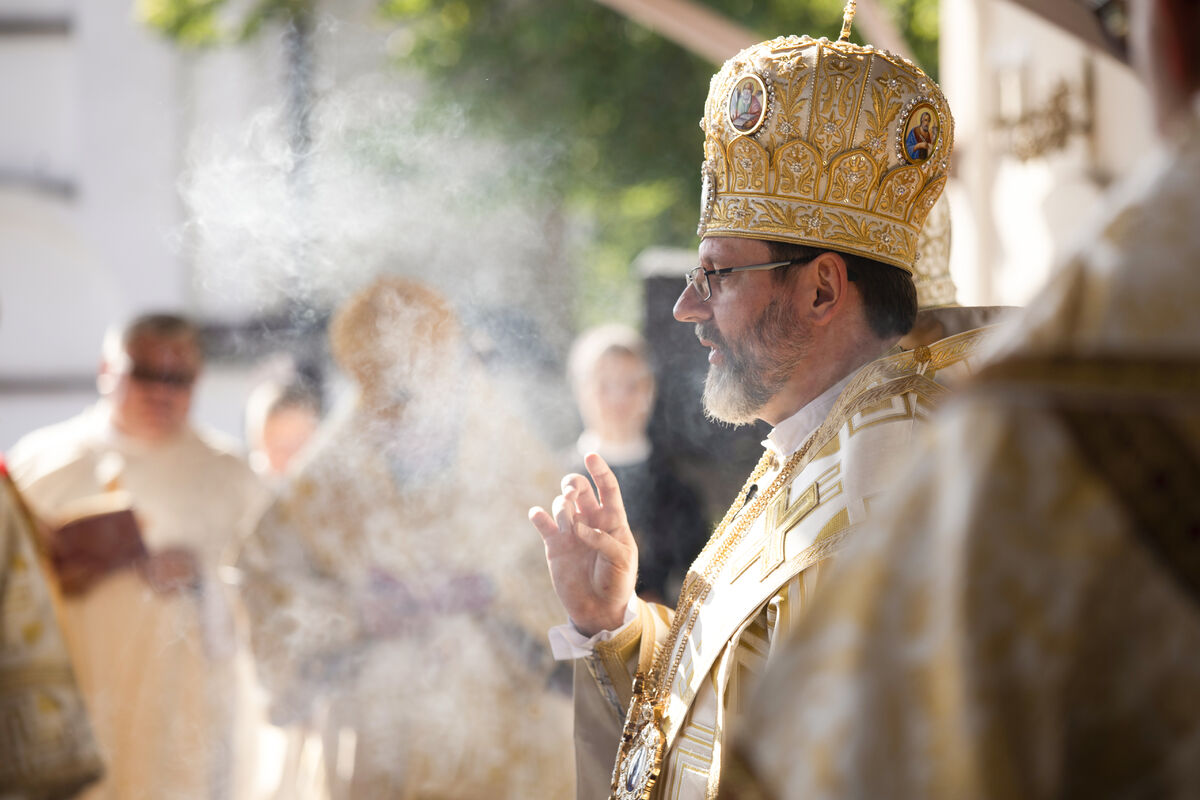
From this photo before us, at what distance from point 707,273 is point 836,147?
11.1 inches

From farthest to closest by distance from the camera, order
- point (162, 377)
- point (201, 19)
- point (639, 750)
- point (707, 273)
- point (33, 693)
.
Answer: point (201, 19)
point (162, 377)
point (33, 693)
point (707, 273)
point (639, 750)

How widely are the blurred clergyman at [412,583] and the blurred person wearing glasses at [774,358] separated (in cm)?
198

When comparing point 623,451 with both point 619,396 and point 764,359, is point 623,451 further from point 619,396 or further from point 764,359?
point 764,359

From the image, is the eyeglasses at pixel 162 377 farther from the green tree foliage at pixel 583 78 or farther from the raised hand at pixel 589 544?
the green tree foliage at pixel 583 78

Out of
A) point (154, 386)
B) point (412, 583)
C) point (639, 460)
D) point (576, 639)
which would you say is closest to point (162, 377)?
point (154, 386)

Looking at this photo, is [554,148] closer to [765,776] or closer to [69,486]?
[69,486]

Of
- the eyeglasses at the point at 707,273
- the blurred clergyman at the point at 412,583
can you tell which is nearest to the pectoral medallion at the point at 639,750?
the eyeglasses at the point at 707,273

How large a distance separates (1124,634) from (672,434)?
3.61 meters

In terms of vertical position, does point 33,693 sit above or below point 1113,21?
below

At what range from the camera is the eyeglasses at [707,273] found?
187 centimetres

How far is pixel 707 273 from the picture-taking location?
1.91 m

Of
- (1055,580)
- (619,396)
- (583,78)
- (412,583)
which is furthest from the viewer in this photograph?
(583,78)

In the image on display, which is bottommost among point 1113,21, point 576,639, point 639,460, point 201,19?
point 576,639

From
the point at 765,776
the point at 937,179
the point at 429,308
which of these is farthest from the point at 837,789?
the point at 429,308
